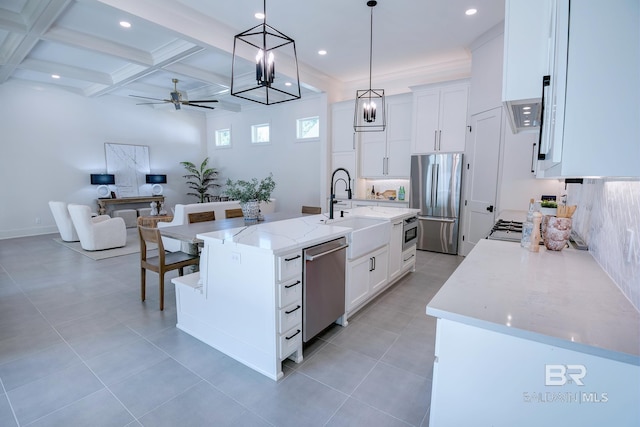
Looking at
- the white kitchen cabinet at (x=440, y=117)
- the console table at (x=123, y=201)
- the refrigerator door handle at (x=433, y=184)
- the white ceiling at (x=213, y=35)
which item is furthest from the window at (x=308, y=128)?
the console table at (x=123, y=201)

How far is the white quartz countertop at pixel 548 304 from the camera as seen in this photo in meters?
0.88

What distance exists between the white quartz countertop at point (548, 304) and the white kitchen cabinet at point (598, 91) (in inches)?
18.7

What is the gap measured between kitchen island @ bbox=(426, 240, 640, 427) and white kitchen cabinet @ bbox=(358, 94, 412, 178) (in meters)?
4.82

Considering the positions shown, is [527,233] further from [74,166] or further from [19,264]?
[74,166]

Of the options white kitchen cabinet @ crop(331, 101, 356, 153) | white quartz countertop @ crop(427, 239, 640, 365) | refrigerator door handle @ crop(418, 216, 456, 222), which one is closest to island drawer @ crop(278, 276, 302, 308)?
white quartz countertop @ crop(427, 239, 640, 365)

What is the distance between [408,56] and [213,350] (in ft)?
17.7

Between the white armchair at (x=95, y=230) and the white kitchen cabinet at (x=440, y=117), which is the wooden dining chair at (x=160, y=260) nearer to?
the white armchair at (x=95, y=230)

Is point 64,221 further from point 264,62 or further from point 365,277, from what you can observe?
point 365,277

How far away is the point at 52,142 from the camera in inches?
273

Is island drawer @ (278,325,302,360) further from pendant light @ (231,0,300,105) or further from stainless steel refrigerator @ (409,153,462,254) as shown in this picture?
stainless steel refrigerator @ (409,153,462,254)

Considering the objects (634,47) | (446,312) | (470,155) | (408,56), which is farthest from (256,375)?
(408,56)

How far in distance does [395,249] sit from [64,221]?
249 inches

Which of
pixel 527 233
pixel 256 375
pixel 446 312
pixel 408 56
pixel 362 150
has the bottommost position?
pixel 256 375

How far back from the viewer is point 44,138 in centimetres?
681
